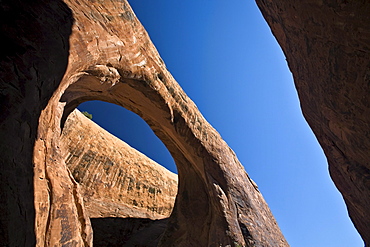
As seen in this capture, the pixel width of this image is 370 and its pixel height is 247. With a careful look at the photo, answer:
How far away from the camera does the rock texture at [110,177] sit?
11.7m

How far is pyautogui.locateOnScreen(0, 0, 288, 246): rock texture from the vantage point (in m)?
2.86

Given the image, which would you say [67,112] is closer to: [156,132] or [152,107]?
[156,132]

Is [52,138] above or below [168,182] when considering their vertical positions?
below

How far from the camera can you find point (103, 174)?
12.4 meters

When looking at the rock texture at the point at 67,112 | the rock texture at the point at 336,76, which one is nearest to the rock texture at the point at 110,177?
the rock texture at the point at 67,112

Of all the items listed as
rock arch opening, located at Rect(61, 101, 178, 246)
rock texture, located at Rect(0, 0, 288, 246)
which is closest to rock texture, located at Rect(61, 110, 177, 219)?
rock arch opening, located at Rect(61, 101, 178, 246)

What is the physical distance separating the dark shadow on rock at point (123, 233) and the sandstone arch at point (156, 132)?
2.50m

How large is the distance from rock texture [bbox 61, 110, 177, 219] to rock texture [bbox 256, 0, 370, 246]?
9001 mm

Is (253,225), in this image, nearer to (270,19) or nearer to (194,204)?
(194,204)

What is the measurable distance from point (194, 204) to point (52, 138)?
6.67 metres

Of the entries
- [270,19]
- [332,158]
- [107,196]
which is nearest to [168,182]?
[107,196]

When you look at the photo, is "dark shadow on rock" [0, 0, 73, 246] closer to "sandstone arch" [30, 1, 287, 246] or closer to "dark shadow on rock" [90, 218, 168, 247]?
"sandstone arch" [30, 1, 287, 246]

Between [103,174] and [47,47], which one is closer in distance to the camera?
[47,47]

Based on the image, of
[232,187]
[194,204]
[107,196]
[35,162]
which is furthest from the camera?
[107,196]
